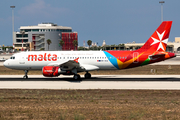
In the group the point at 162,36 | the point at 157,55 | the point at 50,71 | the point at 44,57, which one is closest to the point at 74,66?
the point at 50,71

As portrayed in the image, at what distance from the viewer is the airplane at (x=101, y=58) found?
120 ft

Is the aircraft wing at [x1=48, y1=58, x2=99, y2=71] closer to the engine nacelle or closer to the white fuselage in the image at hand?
the white fuselage

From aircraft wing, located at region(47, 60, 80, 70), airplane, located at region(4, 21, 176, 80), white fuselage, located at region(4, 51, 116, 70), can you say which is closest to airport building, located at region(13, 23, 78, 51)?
white fuselage, located at region(4, 51, 116, 70)

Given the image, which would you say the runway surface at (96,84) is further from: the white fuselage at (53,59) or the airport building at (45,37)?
the airport building at (45,37)

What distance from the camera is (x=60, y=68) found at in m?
35.2

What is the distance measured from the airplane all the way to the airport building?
5394 inches

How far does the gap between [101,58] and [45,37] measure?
145 meters

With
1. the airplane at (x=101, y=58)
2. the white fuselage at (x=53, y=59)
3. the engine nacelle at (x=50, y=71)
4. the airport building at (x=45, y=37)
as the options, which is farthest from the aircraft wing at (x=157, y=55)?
the airport building at (x=45, y=37)

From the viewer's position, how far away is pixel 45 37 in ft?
586

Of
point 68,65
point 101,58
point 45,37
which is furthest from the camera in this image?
point 45,37

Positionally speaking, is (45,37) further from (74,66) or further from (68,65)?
(68,65)

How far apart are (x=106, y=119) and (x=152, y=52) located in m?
23.9

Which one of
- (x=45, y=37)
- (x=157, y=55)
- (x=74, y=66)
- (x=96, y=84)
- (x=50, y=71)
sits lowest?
(x=96, y=84)

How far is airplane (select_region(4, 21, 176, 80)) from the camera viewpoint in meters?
36.7
